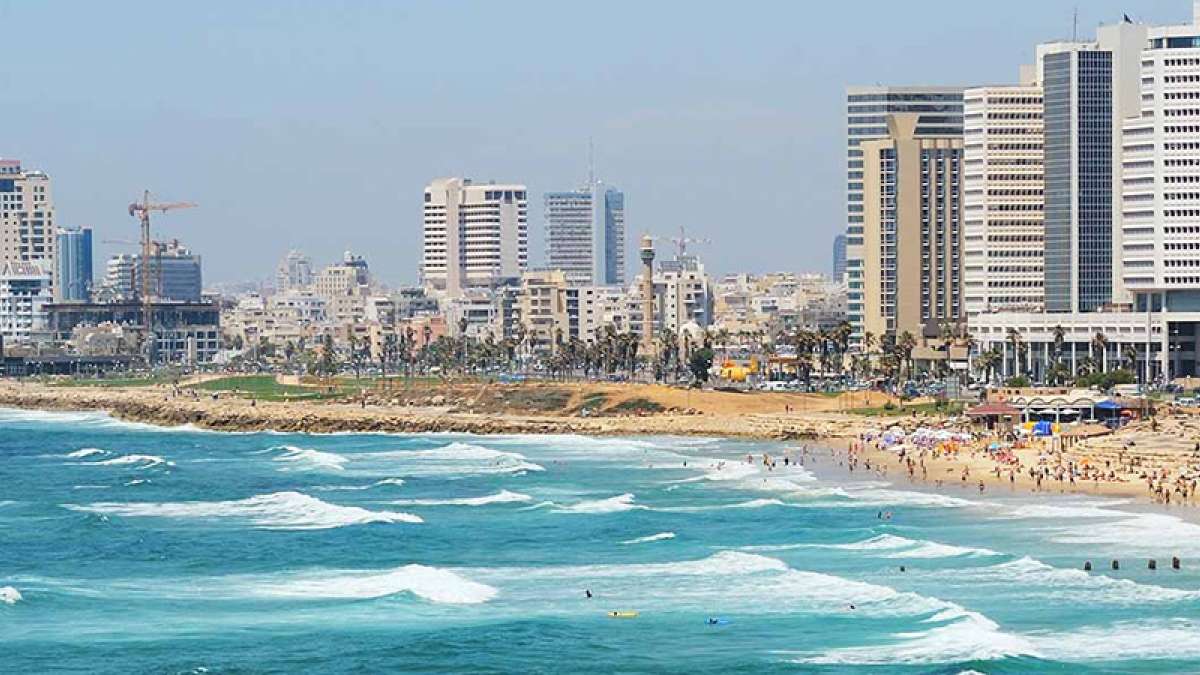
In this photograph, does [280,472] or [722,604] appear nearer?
[722,604]

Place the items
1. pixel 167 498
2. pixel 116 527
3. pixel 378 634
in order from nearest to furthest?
pixel 378 634, pixel 116 527, pixel 167 498

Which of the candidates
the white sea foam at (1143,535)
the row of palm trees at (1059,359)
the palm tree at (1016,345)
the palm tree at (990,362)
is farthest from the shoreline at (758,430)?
the palm tree at (1016,345)

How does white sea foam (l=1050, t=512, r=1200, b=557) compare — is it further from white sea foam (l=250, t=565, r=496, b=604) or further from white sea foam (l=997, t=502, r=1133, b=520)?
white sea foam (l=250, t=565, r=496, b=604)

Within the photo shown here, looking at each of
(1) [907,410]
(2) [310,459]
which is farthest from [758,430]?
(2) [310,459]

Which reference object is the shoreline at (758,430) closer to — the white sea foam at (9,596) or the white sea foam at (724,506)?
the white sea foam at (724,506)

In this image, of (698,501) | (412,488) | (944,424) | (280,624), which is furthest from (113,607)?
(944,424)

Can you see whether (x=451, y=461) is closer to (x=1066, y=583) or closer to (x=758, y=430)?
(x=758, y=430)

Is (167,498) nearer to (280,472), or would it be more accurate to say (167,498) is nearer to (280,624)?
(280,472)
